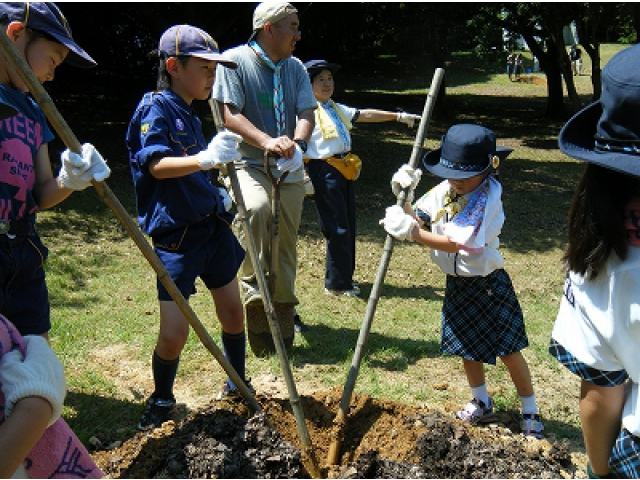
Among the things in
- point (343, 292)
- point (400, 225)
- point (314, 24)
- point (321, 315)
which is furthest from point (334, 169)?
point (314, 24)

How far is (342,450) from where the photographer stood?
11.4 feet

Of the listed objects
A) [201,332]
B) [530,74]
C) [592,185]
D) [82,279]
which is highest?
[592,185]

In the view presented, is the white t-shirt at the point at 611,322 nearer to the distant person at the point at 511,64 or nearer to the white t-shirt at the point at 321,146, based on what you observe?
the white t-shirt at the point at 321,146

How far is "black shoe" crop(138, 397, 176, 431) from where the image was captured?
356cm

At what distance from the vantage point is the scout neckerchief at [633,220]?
1976 mm

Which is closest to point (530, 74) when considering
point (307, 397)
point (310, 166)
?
point (310, 166)

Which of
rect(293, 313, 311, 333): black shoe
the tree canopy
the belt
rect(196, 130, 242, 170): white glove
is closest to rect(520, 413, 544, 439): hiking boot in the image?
rect(293, 313, 311, 333): black shoe

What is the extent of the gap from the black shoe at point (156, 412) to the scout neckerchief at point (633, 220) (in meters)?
2.44

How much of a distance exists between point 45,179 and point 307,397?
173 centimetres

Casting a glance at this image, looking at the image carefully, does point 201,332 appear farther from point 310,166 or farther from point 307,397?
A: point 310,166

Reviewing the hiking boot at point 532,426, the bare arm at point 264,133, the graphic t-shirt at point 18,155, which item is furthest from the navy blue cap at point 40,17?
the hiking boot at point 532,426

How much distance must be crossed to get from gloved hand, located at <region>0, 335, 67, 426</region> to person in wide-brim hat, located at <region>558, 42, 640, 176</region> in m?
1.46

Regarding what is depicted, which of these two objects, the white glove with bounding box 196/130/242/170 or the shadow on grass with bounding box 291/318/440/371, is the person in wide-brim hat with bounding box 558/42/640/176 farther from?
the shadow on grass with bounding box 291/318/440/371

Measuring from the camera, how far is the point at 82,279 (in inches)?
252
